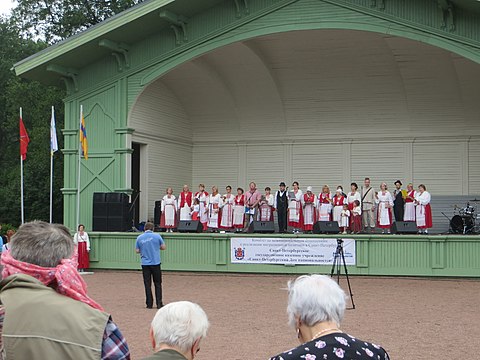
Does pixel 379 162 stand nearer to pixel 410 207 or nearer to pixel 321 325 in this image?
pixel 410 207

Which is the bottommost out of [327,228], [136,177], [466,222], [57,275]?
[327,228]

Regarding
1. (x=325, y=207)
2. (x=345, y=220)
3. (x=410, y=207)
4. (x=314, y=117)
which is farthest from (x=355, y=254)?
(x=314, y=117)

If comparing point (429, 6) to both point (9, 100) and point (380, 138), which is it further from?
point (9, 100)

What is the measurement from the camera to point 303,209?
24781 millimetres

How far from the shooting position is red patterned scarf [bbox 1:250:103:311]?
10.0 feet

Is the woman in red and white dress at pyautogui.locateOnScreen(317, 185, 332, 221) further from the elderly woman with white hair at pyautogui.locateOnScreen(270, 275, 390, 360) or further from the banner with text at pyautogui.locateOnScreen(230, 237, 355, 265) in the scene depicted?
the elderly woman with white hair at pyautogui.locateOnScreen(270, 275, 390, 360)

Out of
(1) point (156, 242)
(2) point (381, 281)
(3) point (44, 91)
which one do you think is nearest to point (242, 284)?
(2) point (381, 281)

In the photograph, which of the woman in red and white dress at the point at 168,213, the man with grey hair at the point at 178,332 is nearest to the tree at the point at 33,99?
the woman in red and white dress at the point at 168,213

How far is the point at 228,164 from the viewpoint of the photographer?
29.4 m

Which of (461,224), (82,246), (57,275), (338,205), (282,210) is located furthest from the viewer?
(282,210)

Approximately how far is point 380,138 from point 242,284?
36.0 feet

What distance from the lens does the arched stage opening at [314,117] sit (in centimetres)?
2559

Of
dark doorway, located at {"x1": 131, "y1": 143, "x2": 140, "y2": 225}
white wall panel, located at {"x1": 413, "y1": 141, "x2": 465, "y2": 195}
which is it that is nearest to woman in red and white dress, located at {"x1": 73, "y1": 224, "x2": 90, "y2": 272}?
dark doorway, located at {"x1": 131, "y1": 143, "x2": 140, "y2": 225}

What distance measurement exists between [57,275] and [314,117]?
1007 inches
